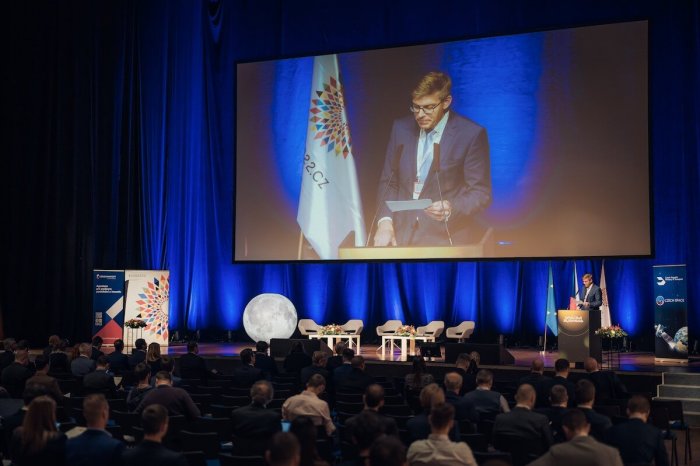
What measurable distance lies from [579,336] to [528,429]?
Answer: 6839 millimetres

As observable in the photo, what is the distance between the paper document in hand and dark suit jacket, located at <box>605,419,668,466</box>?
34.7 ft

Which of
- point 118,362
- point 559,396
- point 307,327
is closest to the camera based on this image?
point 559,396

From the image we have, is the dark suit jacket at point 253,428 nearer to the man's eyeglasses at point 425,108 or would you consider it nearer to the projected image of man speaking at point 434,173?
the projected image of man speaking at point 434,173

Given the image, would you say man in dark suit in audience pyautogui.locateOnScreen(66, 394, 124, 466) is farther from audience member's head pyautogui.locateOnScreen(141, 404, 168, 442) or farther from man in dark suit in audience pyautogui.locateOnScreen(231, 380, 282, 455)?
man in dark suit in audience pyautogui.locateOnScreen(231, 380, 282, 455)

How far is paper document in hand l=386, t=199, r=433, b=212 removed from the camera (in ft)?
52.5

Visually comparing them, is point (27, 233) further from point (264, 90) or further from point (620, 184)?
point (620, 184)

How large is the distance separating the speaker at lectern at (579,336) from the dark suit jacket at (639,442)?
6785mm

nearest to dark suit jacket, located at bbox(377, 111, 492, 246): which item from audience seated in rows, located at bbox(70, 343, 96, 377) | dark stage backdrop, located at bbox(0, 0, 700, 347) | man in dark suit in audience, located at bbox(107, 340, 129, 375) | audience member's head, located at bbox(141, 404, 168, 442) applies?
dark stage backdrop, located at bbox(0, 0, 700, 347)

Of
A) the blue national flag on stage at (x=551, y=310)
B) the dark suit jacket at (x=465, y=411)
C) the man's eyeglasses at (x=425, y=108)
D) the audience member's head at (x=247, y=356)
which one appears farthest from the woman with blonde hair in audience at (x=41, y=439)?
the blue national flag on stage at (x=551, y=310)

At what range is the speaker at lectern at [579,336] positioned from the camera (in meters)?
12.2

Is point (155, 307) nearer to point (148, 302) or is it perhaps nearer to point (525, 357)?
point (148, 302)

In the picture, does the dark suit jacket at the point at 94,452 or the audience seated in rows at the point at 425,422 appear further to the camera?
the audience seated in rows at the point at 425,422

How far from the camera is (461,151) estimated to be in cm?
1589

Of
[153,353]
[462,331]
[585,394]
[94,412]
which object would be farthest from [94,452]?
[462,331]
